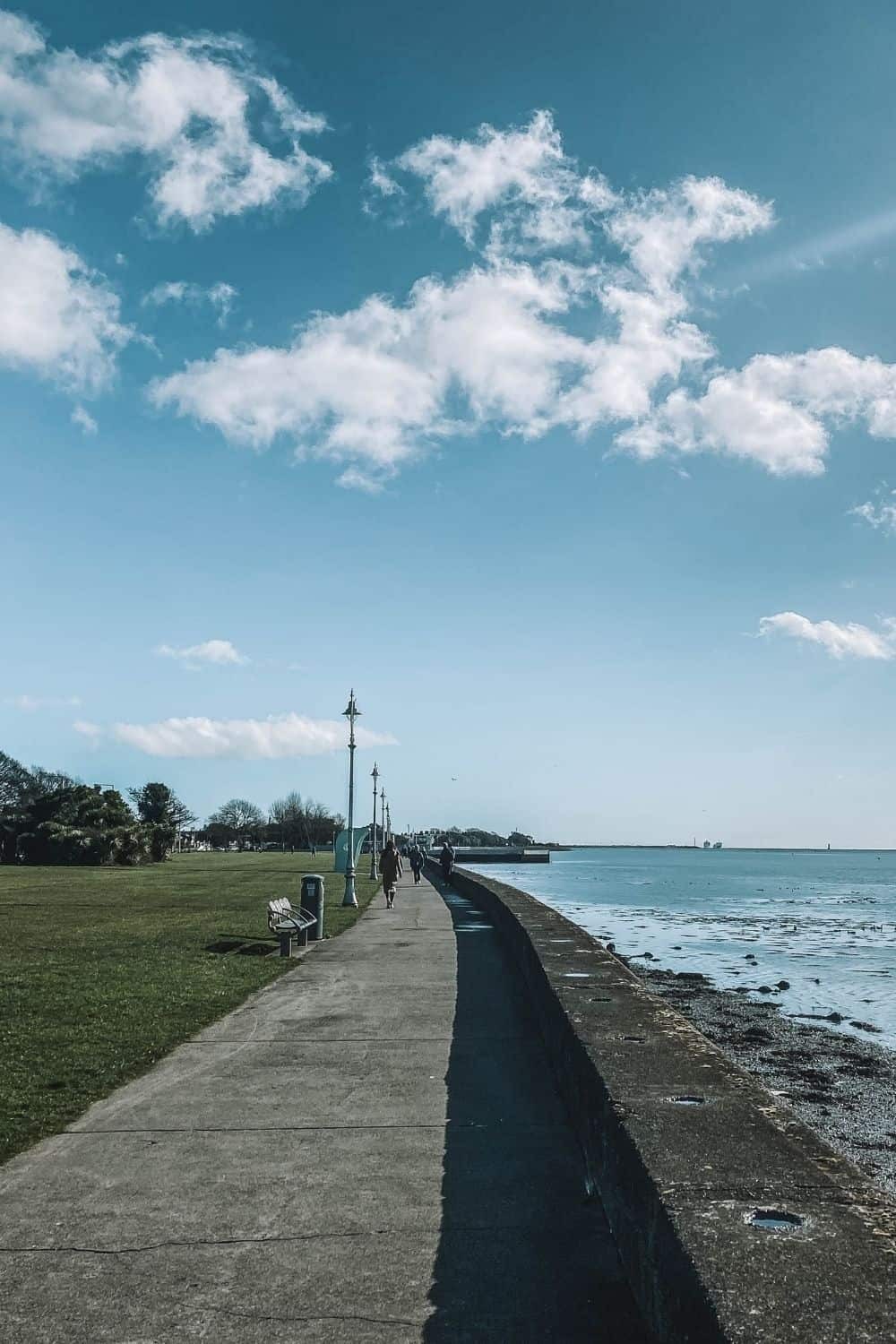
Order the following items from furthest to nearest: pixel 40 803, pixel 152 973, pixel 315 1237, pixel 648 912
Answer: pixel 40 803, pixel 648 912, pixel 152 973, pixel 315 1237

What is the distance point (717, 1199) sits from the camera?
354cm

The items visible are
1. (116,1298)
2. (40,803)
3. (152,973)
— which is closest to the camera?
(116,1298)

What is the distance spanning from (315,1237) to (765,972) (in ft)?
72.2

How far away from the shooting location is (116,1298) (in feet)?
12.6

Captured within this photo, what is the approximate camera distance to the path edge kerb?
2.79 metres

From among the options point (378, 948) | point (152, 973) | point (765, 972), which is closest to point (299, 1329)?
point (152, 973)

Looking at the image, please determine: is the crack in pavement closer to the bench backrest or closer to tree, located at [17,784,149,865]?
the bench backrest

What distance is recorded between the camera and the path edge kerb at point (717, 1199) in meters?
2.79

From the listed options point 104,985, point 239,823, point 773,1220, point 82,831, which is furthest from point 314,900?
point 239,823

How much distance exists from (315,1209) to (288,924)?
1190 centimetres

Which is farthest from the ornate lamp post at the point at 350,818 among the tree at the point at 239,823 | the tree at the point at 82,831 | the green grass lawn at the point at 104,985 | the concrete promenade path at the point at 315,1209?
the tree at the point at 239,823

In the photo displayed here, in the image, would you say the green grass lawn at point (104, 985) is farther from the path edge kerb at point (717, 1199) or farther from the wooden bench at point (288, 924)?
the path edge kerb at point (717, 1199)

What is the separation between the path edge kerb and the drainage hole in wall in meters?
0.03

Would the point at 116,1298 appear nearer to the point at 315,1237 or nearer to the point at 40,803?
the point at 315,1237
